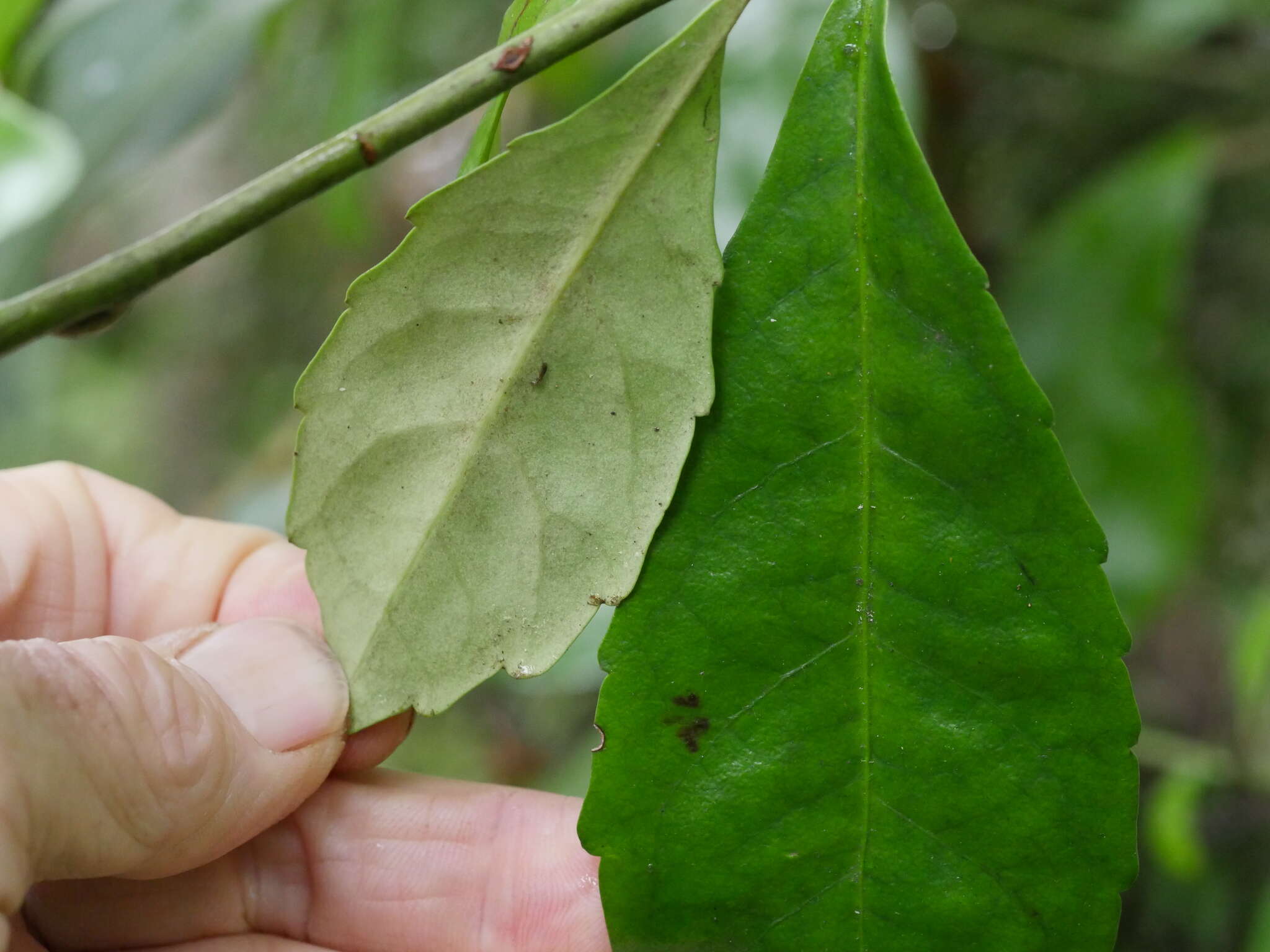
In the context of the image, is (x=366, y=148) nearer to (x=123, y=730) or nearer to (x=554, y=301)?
(x=554, y=301)

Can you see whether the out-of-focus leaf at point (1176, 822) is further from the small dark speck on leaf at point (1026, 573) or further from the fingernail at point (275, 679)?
the fingernail at point (275, 679)

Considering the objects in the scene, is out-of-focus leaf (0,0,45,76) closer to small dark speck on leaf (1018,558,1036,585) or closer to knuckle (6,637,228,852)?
knuckle (6,637,228,852)

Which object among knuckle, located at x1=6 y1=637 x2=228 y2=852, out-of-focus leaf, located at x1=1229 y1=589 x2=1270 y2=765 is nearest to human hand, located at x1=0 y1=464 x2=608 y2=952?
knuckle, located at x1=6 y1=637 x2=228 y2=852

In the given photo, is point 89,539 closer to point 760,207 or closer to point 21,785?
point 21,785

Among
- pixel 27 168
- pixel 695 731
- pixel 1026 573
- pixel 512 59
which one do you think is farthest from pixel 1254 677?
pixel 27 168

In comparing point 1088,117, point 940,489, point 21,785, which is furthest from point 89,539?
point 1088,117

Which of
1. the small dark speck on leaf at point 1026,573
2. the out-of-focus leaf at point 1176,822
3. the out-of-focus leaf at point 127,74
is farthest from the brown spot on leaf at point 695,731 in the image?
the out-of-focus leaf at point 1176,822
